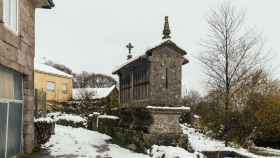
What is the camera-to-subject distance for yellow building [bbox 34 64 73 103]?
34875 mm

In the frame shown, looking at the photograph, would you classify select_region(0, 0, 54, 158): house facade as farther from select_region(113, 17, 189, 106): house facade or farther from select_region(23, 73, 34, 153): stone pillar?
select_region(113, 17, 189, 106): house facade

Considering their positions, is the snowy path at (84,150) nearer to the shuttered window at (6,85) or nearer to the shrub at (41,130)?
the shrub at (41,130)

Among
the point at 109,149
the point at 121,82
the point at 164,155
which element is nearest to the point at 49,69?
the point at 121,82

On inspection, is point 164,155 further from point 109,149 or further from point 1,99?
point 1,99

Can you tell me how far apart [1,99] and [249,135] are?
14.5 metres

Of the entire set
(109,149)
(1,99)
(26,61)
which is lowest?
(109,149)

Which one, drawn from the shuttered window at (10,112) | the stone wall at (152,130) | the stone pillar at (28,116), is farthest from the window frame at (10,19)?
the stone wall at (152,130)

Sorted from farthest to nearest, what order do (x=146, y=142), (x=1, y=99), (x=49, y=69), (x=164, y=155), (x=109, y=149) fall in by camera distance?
(x=49, y=69)
(x=109, y=149)
(x=146, y=142)
(x=164, y=155)
(x=1, y=99)

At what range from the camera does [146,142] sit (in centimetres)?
1369

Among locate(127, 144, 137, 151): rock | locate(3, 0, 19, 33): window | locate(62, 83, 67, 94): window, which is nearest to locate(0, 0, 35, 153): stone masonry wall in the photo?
locate(3, 0, 19, 33): window

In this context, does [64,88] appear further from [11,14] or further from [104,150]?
[11,14]

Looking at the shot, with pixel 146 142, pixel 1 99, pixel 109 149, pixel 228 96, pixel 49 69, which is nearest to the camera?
pixel 1 99

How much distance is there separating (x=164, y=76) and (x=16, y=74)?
224 inches

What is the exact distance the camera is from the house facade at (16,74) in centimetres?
996
